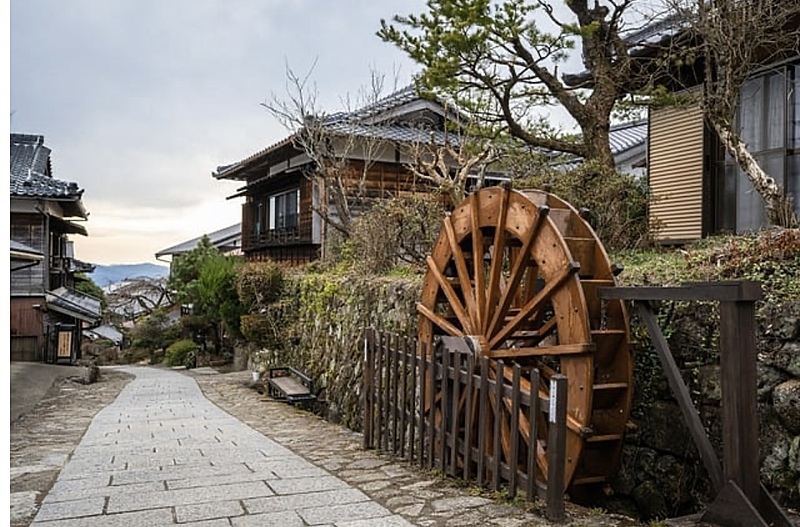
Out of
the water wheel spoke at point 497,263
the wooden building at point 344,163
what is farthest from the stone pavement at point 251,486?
the wooden building at point 344,163

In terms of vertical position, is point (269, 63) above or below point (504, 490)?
above

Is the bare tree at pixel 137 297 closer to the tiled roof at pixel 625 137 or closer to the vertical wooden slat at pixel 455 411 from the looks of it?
the tiled roof at pixel 625 137

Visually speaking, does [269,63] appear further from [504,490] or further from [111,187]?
[504,490]

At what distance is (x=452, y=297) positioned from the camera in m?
6.82

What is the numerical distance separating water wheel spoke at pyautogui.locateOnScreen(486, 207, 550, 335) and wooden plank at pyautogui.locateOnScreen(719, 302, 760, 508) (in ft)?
6.76

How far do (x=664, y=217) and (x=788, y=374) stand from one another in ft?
19.9

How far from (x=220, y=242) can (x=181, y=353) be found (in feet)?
50.0

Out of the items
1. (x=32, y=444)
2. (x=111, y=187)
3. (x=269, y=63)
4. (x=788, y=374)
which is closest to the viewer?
(x=788, y=374)

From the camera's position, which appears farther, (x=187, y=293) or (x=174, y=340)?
(x=174, y=340)

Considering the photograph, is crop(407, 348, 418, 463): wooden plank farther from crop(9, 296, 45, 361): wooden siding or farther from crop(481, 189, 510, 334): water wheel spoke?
crop(9, 296, 45, 361): wooden siding
